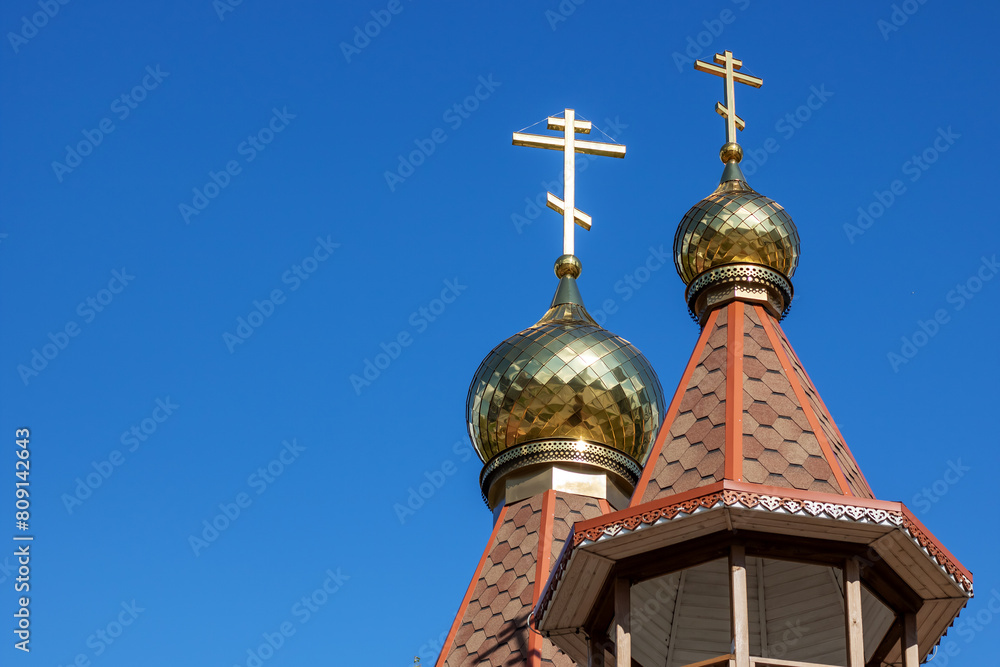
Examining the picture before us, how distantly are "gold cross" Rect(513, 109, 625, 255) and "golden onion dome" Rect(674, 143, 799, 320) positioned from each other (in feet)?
12.6

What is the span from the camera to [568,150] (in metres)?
20.2

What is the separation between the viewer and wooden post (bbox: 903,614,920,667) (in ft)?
41.7

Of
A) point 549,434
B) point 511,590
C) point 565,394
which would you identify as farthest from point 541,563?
point 565,394

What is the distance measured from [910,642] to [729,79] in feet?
22.9

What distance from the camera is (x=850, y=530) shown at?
12188 millimetres

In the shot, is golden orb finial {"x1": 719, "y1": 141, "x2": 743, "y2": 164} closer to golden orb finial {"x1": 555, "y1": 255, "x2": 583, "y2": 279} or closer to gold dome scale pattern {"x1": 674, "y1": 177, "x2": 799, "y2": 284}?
gold dome scale pattern {"x1": 674, "y1": 177, "x2": 799, "y2": 284}

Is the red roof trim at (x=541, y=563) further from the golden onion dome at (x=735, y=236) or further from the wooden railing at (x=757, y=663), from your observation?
the wooden railing at (x=757, y=663)

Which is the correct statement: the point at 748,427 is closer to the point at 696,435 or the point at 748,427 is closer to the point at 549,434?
the point at 696,435

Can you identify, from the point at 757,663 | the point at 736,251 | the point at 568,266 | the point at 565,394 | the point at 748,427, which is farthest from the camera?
the point at 568,266

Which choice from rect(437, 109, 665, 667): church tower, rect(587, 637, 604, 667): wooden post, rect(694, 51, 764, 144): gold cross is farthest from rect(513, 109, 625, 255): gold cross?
rect(587, 637, 604, 667): wooden post

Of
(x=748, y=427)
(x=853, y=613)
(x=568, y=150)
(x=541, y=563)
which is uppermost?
(x=568, y=150)

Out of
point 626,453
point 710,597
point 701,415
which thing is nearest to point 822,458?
point 701,415

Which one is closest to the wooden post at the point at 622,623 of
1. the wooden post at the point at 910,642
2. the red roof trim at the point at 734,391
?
the red roof trim at the point at 734,391

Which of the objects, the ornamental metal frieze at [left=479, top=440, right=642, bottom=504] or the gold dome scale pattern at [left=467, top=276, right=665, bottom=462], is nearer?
the ornamental metal frieze at [left=479, top=440, right=642, bottom=504]
